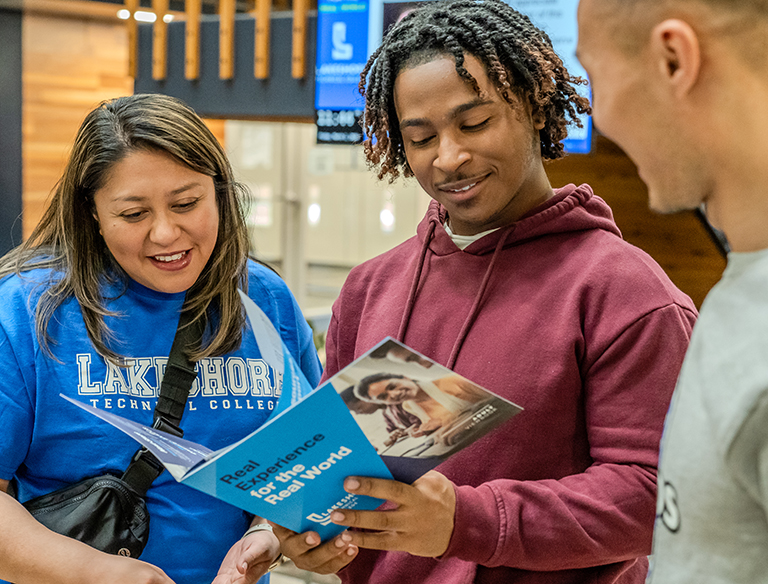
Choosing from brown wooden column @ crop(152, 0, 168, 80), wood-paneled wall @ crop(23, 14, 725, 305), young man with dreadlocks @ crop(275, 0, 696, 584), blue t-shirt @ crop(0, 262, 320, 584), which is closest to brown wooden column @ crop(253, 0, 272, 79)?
brown wooden column @ crop(152, 0, 168, 80)

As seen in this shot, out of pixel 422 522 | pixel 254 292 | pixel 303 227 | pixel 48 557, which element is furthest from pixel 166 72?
pixel 422 522

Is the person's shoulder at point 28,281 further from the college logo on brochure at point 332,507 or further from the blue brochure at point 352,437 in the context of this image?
the college logo on brochure at point 332,507

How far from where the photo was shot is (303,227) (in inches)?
331

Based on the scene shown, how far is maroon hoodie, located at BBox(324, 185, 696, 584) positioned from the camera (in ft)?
3.27

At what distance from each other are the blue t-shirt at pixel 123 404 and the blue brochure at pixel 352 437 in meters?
0.51

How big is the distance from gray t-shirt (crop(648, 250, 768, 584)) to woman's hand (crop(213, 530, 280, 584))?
0.89 meters

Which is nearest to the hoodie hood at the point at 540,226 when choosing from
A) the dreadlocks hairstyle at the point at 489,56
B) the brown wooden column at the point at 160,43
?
the dreadlocks hairstyle at the point at 489,56

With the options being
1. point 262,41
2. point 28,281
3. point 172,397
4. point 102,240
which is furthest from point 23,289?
point 262,41

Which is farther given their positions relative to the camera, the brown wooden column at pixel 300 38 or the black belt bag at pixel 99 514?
the brown wooden column at pixel 300 38

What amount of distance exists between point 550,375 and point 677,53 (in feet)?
1.76

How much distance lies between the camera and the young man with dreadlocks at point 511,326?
3.26 feet

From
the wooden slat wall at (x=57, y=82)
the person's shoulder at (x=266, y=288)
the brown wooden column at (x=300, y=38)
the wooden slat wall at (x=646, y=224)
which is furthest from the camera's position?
the wooden slat wall at (x=57, y=82)

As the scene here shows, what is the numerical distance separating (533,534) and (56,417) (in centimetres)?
92

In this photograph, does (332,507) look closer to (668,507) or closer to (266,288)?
(668,507)
